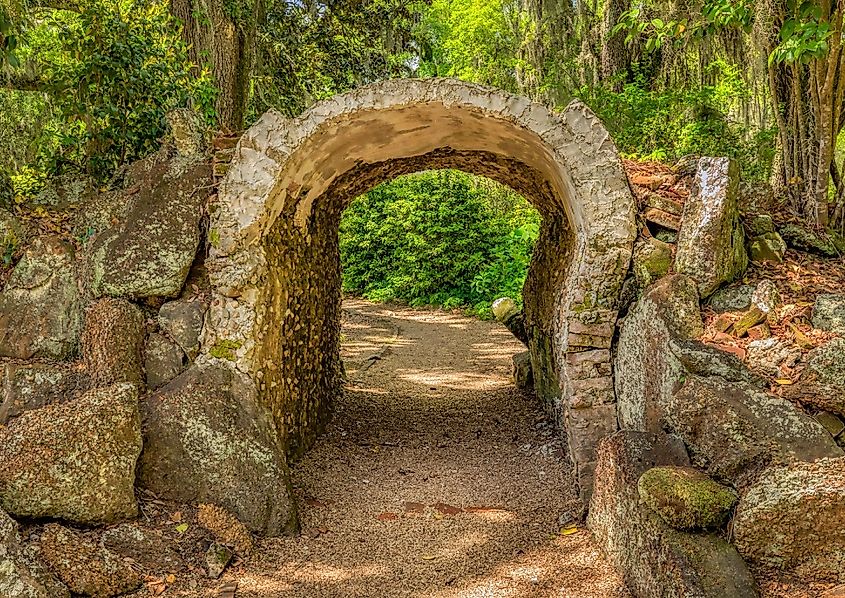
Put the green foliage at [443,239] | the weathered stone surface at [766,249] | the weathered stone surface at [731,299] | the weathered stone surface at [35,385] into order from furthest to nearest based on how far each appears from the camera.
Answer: the green foliage at [443,239]
the weathered stone surface at [766,249]
the weathered stone surface at [35,385]
the weathered stone surface at [731,299]

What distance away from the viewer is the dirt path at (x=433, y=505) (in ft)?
12.0

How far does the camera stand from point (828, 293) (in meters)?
3.91

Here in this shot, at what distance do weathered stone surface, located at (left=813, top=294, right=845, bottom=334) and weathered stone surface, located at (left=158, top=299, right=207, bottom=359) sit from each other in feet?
12.2

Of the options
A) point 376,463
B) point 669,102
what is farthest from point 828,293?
point 669,102

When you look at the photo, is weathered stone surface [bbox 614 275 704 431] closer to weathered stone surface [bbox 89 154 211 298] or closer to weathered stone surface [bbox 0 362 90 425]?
weathered stone surface [bbox 89 154 211 298]

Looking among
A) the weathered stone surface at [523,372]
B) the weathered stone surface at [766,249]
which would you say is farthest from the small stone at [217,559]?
the weathered stone surface at [523,372]

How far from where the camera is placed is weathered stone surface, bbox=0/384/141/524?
3529 millimetres

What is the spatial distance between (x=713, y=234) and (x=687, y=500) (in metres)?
1.83

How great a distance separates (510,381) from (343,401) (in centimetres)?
234

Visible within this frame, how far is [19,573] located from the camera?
121 inches

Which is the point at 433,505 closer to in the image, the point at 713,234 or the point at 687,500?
the point at 687,500

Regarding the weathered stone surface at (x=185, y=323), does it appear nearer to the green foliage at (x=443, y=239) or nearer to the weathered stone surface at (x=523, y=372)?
the weathered stone surface at (x=523, y=372)

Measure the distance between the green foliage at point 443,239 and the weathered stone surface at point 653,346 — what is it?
29.0ft

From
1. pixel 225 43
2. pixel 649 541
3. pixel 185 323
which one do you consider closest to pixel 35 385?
pixel 185 323
